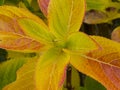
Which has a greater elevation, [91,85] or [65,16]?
[65,16]

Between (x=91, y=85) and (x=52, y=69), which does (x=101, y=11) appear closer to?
(x=91, y=85)

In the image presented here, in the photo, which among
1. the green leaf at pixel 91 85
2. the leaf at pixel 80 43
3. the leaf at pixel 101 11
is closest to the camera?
the leaf at pixel 80 43

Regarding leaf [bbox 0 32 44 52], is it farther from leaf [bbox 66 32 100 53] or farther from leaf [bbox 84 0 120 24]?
leaf [bbox 84 0 120 24]

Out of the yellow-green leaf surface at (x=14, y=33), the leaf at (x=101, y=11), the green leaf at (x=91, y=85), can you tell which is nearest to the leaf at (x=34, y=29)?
the yellow-green leaf surface at (x=14, y=33)

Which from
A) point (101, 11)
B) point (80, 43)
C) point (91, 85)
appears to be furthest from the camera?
point (101, 11)

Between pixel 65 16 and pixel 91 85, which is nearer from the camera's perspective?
pixel 65 16

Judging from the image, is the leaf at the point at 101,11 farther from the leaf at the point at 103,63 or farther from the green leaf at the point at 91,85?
the leaf at the point at 103,63

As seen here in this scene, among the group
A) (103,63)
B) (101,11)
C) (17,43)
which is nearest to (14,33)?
(17,43)

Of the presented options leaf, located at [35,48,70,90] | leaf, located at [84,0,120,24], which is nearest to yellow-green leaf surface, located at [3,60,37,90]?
leaf, located at [35,48,70,90]
